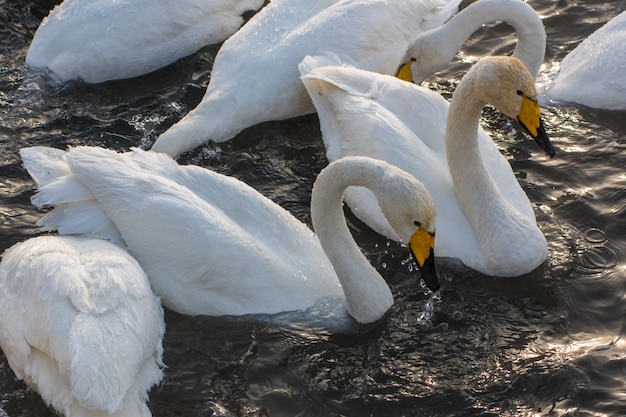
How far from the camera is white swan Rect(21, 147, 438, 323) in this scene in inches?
282

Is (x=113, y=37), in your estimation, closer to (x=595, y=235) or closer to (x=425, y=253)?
(x=425, y=253)

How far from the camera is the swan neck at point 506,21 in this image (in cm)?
962

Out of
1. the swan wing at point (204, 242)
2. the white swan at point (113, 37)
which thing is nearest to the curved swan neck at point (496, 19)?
the white swan at point (113, 37)

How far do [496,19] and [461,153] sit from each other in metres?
2.33

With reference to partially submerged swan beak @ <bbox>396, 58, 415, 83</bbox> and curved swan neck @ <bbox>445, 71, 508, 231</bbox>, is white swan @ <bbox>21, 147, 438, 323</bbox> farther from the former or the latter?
partially submerged swan beak @ <bbox>396, 58, 415, 83</bbox>

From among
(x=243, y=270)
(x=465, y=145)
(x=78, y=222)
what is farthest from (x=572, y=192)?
(x=78, y=222)

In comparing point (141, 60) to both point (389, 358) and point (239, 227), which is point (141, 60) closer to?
point (239, 227)

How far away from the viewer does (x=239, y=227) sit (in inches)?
292

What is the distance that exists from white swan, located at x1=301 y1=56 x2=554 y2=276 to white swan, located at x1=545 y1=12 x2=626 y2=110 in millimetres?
A: 1598

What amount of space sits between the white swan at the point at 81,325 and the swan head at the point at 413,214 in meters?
1.67

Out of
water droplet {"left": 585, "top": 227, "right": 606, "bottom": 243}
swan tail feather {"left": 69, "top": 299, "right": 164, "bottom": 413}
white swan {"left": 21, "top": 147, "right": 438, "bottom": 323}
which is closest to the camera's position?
swan tail feather {"left": 69, "top": 299, "right": 164, "bottom": 413}

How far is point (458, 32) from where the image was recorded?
9656 millimetres

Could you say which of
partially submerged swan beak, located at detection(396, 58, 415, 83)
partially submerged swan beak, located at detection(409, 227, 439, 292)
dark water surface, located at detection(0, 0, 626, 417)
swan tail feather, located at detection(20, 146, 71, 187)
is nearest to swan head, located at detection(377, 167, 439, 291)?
partially submerged swan beak, located at detection(409, 227, 439, 292)

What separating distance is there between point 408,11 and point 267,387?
4.47m
